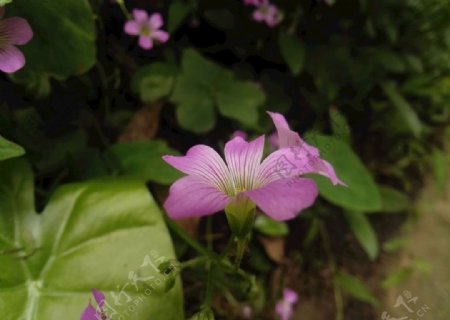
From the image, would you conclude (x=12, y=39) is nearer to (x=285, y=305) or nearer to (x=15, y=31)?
(x=15, y=31)

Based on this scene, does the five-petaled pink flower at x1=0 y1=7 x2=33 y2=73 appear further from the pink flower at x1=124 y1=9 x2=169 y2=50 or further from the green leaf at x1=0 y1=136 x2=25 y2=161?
the pink flower at x1=124 y1=9 x2=169 y2=50

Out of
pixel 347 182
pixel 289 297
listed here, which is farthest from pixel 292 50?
pixel 289 297

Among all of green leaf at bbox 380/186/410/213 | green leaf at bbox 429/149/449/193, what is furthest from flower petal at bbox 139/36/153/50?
green leaf at bbox 429/149/449/193

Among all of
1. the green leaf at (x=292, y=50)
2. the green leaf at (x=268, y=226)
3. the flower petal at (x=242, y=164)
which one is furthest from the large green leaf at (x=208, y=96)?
the flower petal at (x=242, y=164)

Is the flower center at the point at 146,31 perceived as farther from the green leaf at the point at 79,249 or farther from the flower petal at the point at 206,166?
the flower petal at the point at 206,166

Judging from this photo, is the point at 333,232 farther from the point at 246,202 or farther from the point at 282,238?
the point at 246,202

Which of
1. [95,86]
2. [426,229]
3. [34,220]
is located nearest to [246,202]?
[34,220]
